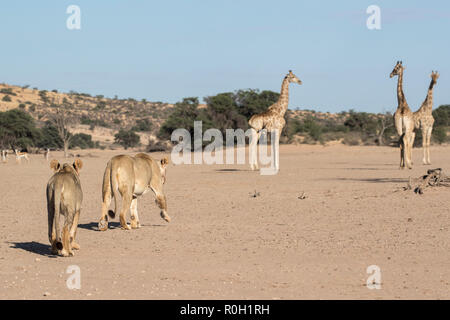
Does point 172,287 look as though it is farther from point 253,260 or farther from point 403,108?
point 403,108

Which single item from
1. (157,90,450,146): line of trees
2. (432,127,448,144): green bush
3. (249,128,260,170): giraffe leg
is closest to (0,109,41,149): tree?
(157,90,450,146): line of trees

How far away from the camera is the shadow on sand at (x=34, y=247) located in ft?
33.7

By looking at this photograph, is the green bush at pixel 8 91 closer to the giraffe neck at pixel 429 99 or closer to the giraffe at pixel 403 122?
the giraffe neck at pixel 429 99

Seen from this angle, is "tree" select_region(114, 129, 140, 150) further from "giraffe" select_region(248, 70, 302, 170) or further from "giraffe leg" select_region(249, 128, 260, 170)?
"giraffe" select_region(248, 70, 302, 170)

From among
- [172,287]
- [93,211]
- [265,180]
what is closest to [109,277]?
[172,287]

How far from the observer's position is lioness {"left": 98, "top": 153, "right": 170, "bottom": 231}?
11872 millimetres

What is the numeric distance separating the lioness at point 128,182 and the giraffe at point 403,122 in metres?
15.4

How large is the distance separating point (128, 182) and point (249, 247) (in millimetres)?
2510

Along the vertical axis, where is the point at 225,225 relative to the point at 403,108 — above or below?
below

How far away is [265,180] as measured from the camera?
77.5 feet

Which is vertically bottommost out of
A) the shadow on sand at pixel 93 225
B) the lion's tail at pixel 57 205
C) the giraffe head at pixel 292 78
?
the shadow on sand at pixel 93 225

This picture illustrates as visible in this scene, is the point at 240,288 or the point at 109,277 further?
the point at 109,277

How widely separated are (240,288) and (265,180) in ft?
52.3

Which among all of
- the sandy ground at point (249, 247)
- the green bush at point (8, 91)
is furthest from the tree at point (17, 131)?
the green bush at point (8, 91)
